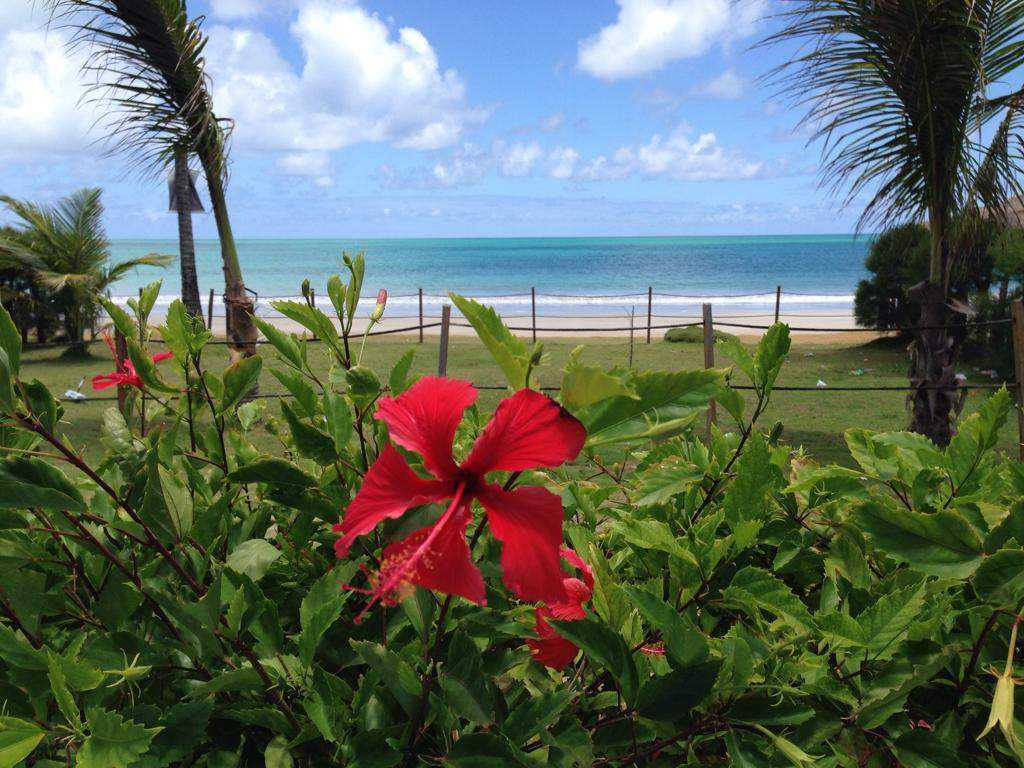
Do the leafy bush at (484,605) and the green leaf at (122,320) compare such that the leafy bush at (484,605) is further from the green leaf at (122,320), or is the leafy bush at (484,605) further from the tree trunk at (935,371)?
the tree trunk at (935,371)

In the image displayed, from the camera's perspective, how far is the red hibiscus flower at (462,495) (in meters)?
0.43

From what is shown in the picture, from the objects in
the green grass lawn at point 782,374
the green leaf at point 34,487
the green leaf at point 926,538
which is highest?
the green leaf at point 34,487

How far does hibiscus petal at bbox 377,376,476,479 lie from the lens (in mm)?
467

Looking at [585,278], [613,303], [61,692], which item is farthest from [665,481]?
[585,278]

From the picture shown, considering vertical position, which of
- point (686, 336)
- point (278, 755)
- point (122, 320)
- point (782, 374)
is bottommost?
point (782, 374)

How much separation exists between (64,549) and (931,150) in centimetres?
561

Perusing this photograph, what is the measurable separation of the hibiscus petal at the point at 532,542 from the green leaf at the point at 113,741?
0.92 feet

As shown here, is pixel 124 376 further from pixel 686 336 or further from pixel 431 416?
pixel 686 336

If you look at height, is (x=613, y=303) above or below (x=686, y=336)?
above

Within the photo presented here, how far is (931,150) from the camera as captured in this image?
496 cm

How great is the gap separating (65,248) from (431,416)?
15.0 m

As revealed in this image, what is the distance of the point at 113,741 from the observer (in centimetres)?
51

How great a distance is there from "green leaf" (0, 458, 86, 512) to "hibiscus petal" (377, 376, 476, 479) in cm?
24

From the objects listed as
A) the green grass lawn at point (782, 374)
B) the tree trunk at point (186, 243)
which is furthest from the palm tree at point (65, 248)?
the tree trunk at point (186, 243)
